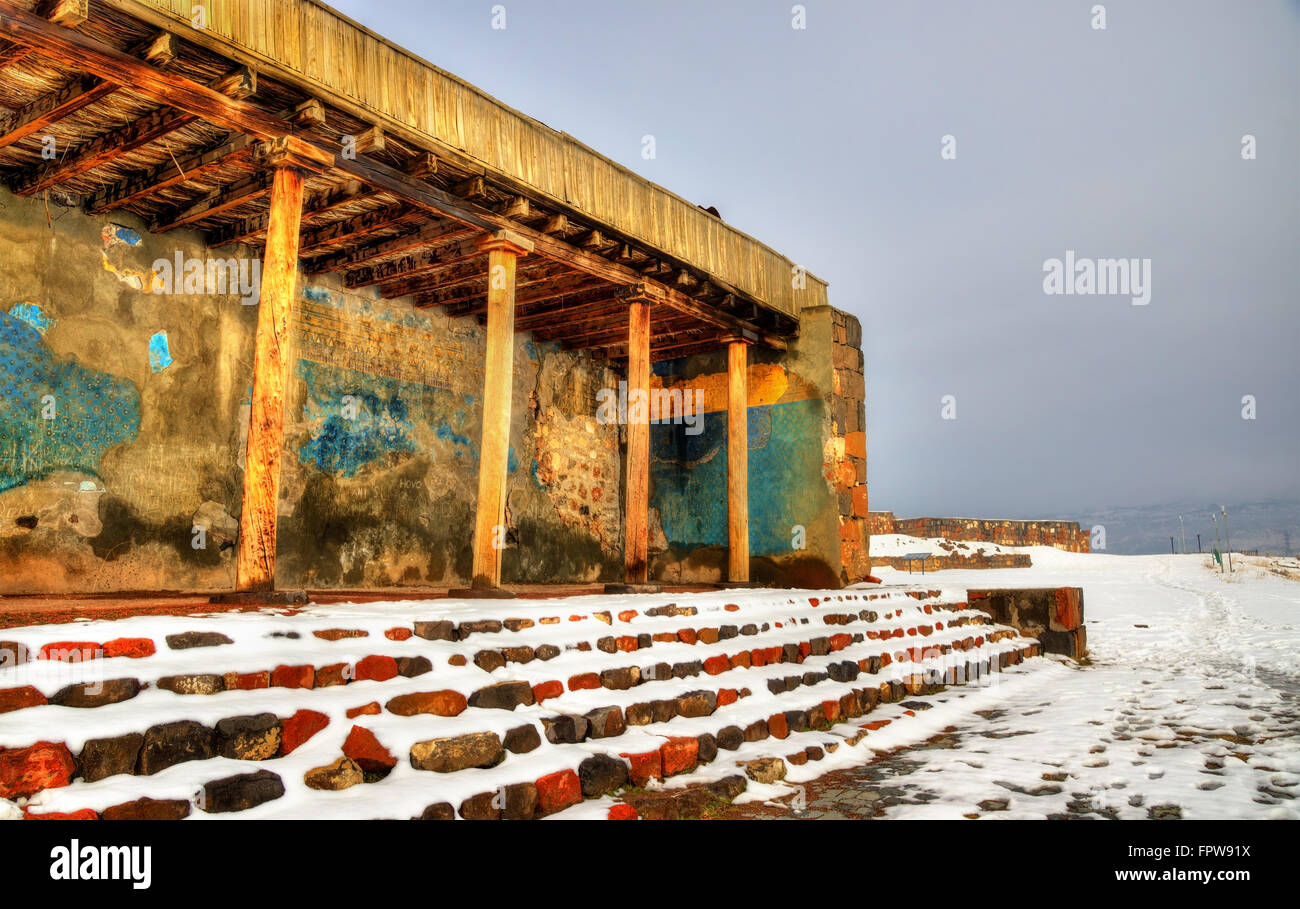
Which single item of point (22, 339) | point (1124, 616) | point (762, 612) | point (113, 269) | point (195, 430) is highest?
point (113, 269)

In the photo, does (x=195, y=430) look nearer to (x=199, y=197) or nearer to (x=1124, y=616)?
(x=199, y=197)

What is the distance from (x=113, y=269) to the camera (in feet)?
22.9

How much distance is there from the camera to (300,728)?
3.17m

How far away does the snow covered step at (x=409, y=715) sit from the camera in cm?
268

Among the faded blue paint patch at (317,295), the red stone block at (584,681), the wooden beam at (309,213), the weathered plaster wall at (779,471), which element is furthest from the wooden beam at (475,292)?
the red stone block at (584,681)

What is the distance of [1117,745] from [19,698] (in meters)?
5.47

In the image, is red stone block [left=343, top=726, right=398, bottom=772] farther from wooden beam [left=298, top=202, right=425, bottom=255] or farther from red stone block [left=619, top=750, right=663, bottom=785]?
wooden beam [left=298, top=202, right=425, bottom=255]

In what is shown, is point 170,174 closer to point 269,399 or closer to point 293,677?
point 269,399

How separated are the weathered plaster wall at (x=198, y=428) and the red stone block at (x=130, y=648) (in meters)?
4.21

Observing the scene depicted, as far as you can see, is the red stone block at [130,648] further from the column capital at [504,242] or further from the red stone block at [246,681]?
the column capital at [504,242]

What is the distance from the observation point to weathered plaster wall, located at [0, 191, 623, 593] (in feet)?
21.1
